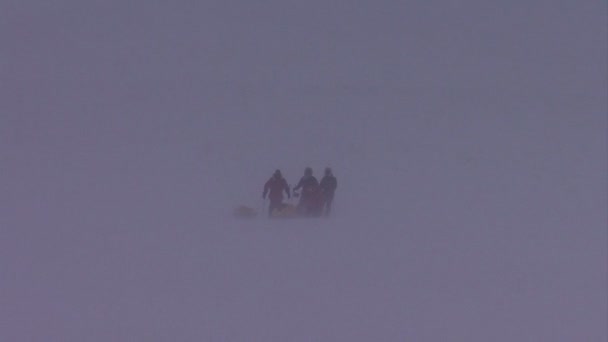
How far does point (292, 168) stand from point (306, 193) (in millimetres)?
1169

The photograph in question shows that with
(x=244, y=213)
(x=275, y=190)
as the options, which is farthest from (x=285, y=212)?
(x=244, y=213)

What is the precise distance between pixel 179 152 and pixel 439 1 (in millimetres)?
3907

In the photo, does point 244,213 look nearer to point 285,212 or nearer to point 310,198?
point 285,212

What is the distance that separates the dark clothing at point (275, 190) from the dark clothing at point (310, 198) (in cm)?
11

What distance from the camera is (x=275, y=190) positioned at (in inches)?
251

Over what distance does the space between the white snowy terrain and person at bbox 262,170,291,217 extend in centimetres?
15

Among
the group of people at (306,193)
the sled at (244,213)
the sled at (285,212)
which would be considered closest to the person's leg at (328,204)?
the group of people at (306,193)

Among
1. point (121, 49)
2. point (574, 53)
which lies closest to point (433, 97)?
point (574, 53)

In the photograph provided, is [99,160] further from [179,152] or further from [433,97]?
[433,97]

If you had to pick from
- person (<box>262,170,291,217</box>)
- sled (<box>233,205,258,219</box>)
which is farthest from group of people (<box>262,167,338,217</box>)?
sled (<box>233,205,258,219</box>)

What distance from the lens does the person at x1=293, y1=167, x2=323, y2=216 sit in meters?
6.37

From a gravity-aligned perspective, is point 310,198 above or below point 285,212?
above

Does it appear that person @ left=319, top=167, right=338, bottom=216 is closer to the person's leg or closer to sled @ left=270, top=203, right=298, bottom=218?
the person's leg

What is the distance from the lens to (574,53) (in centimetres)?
938
